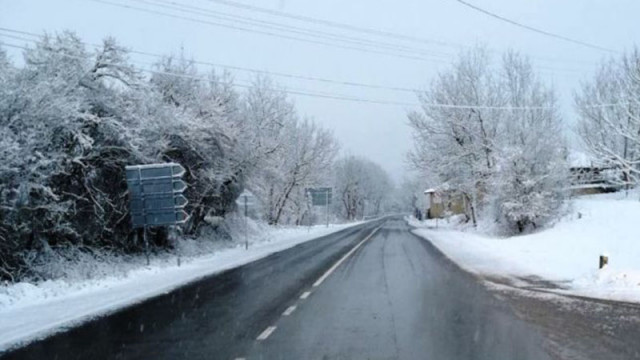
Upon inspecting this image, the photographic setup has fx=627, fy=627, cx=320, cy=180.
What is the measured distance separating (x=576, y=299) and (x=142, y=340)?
28.3ft

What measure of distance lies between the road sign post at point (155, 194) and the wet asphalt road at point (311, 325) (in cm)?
557

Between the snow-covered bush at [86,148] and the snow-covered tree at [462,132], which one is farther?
the snow-covered tree at [462,132]

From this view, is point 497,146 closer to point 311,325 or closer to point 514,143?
point 514,143

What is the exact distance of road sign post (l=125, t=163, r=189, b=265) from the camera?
2092 cm

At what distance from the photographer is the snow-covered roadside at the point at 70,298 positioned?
10484 mm

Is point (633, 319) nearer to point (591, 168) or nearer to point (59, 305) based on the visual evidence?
point (59, 305)

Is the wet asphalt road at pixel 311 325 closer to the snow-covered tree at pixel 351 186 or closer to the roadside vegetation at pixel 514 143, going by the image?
the roadside vegetation at pixel 514 143

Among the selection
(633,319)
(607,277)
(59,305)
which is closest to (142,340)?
(59,305)

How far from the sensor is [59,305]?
13.0m

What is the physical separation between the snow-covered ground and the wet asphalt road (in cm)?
263

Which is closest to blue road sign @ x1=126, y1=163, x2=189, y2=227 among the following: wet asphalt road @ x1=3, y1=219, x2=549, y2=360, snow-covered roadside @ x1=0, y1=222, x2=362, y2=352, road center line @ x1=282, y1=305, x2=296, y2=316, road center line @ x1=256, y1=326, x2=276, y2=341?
snow-covered roadside @ x1=0, y1=222, x2=362, y2=352

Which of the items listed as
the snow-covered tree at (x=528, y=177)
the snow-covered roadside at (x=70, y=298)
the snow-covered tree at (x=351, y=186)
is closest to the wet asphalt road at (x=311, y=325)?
the snow-covered roadside at (x=70, y=298)

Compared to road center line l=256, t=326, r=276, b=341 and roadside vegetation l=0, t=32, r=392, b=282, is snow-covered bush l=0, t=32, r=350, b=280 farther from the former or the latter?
road center line l=256, t=326, r=276, b=341

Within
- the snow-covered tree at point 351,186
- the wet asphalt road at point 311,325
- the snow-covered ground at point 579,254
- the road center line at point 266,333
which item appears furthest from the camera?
the snow-covered tree at point 351,186
